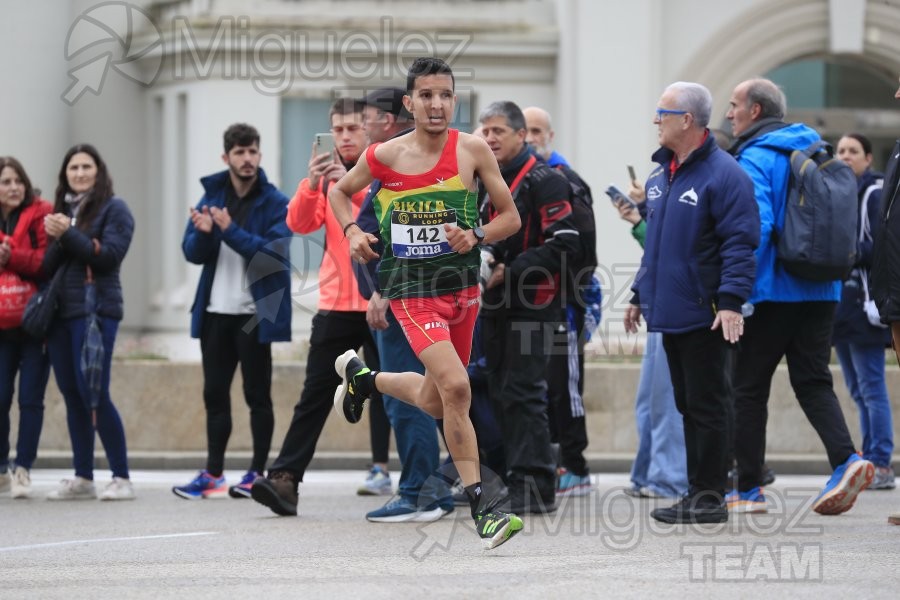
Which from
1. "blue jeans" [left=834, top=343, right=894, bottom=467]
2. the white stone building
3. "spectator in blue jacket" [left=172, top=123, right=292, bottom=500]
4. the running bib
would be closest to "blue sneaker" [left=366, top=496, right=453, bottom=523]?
"spectator in blue jacket" [left=172, top=123, right=292, bottom=500]

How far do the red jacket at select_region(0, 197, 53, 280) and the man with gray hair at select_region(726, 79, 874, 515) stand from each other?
455 centimetres

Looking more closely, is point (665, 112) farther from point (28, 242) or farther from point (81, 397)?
point (28, 242)

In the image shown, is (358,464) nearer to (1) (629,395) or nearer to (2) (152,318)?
(1) (629,395)

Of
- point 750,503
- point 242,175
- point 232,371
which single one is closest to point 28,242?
point 242,175

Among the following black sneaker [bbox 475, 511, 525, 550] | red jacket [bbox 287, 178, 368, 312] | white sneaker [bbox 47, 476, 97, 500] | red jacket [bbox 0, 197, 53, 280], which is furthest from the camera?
red jacket [bbox 0, 197, 53, 280]

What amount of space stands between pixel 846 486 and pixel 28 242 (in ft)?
17.8

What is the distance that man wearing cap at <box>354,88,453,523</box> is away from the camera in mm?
8727

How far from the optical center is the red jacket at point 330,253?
9070mm

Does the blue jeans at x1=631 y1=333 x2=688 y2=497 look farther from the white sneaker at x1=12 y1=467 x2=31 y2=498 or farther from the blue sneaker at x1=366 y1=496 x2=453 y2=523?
the white sneaker at x1=12 y1=467 x2=31 y2=498

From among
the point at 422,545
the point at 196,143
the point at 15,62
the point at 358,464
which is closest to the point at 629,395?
the point at 358,464

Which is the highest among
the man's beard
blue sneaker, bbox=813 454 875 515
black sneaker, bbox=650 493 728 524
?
the man's beard

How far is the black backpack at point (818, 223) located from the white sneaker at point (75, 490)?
15.2ft

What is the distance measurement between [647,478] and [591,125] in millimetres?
10293

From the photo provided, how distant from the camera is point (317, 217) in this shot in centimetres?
923
